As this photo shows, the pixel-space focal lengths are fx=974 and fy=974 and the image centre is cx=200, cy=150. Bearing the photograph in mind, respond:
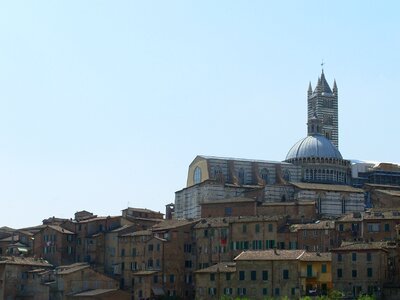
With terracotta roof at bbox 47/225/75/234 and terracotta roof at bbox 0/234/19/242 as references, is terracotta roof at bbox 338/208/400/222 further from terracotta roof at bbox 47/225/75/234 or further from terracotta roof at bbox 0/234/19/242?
terracotta roof at bbox 0/234/19/242

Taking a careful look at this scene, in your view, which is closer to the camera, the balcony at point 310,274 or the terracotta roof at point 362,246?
the terracotta roof at point 362,246

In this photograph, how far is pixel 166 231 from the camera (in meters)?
67.8

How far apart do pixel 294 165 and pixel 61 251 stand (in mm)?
26416

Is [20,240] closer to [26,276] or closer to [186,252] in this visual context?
[26,276]

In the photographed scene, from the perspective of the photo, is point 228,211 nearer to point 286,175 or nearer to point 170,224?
point 170,224

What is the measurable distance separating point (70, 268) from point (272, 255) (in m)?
15.1

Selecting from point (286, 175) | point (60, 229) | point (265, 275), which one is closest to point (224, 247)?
point (265, 275)

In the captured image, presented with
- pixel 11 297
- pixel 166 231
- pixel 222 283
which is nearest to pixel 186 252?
pixel 166 231

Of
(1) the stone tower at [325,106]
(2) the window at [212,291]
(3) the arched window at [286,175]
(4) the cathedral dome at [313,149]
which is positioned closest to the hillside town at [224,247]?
(2) the window at [212,291]

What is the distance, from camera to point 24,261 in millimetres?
67750

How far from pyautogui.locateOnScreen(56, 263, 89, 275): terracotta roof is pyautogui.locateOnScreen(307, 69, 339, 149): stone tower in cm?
4967

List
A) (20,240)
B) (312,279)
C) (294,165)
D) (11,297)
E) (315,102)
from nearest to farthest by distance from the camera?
(312,279)
(11,297)
(20,240)
(294,165)
(315,102)

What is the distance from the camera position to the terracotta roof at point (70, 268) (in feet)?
213

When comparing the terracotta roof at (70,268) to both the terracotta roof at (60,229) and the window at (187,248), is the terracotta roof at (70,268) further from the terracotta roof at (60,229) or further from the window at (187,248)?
the window at (187,248)
